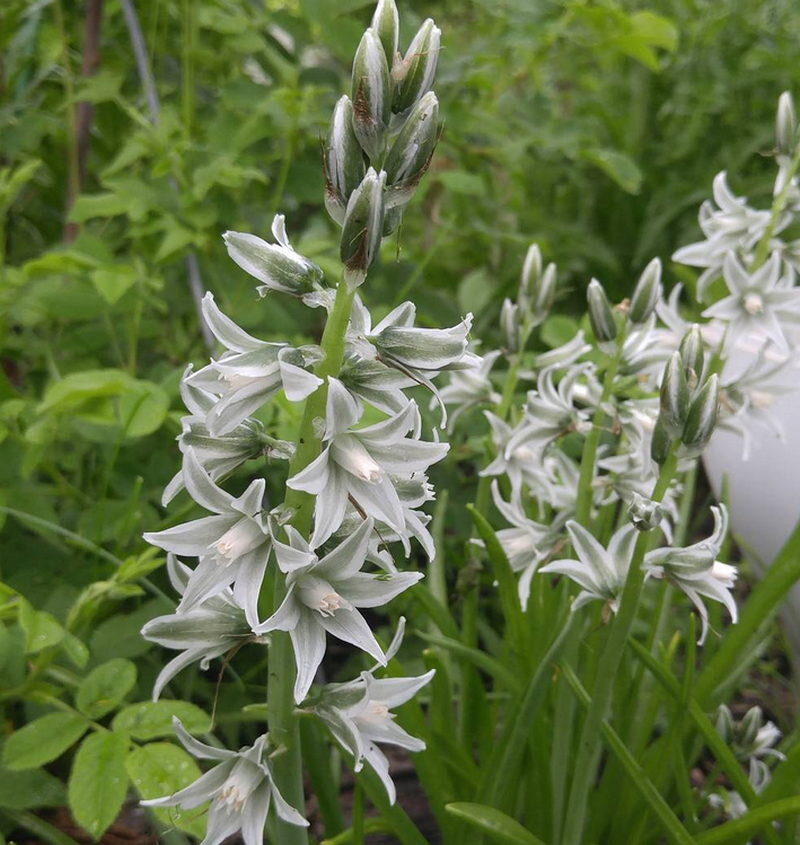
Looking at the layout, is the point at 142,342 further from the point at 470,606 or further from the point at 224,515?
the point at 224,515

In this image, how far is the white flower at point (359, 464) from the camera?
90 centimetres

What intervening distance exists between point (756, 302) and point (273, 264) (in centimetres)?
103

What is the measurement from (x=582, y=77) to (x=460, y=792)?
361 centimetres

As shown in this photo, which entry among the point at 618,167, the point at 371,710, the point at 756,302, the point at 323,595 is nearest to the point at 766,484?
the point at 756,302

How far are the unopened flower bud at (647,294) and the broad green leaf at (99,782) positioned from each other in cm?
97

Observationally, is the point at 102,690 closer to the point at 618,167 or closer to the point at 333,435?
the point at 333,435

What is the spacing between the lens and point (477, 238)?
11.6 feet

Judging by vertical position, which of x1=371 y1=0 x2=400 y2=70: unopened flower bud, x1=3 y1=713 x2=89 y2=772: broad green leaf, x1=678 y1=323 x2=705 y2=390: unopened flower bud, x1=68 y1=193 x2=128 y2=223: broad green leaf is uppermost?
x1=371 y1=0 x2=400 y2=70: unopened flower bud

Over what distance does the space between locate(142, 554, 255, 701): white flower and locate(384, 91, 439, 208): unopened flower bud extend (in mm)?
480

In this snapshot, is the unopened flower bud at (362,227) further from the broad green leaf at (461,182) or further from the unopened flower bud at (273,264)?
the broad green leaf at (461,182)

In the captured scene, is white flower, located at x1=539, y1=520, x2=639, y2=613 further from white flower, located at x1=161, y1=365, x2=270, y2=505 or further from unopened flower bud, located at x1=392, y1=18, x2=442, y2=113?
unopened flower bud, located at x1=392, y1=18, x2=442, y2=113

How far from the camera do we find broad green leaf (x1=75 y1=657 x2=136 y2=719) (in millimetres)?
1273

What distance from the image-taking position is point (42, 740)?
1.25 metres

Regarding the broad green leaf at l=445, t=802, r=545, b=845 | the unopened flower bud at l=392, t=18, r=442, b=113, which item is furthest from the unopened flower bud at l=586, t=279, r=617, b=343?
the broad green leaf at l=445, t=802, r=545, b=845
